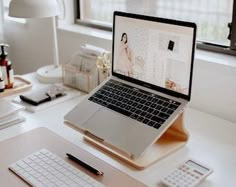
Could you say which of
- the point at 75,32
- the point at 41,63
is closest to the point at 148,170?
the point at 75,32

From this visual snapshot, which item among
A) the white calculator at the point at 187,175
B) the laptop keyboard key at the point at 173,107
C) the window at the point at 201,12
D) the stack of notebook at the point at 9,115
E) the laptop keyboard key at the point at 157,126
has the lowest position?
the white calculator at the point at 187,175

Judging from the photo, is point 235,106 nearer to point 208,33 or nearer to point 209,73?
point 209,73

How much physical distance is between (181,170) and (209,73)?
1.67 feet

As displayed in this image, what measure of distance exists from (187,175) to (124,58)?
0.50 m

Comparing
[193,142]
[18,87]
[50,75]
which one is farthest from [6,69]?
[193,142]

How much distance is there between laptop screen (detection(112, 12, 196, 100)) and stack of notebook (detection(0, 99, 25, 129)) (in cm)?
38

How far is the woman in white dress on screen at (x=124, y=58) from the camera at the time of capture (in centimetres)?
130

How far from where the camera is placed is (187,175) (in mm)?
1010

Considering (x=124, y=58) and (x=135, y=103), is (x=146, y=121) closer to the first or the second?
(x=135, y=103)

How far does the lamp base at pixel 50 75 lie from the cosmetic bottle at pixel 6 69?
163 millimetres

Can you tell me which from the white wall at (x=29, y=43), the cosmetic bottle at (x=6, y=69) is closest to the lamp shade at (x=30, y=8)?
the cosmetic bottle at (x=6, y=69)

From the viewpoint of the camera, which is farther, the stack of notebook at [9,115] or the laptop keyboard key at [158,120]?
the stack of notebook at [9,115]

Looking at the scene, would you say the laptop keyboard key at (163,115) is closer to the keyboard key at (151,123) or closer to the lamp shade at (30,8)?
the keyboard key at (151,123)

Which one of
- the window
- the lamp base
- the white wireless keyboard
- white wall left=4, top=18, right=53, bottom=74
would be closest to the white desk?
the white wireless keyboard
